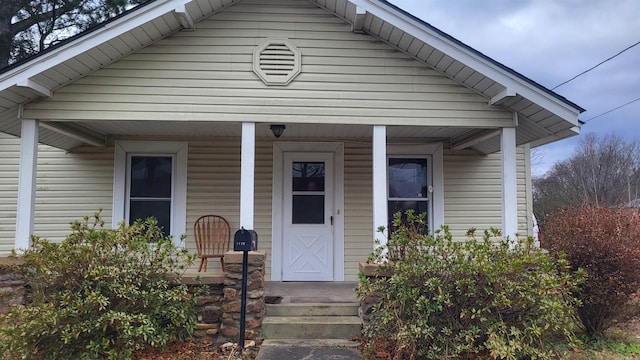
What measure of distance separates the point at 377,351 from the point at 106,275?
263 cm

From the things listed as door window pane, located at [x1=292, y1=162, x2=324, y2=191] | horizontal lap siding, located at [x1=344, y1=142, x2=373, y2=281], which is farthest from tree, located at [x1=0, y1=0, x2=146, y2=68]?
horizontal lap siding, located at [x1=344, y1=142, x2=373, y2=281]

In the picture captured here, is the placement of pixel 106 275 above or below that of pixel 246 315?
above

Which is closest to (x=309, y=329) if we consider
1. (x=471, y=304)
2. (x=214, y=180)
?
(x=471, y=304)

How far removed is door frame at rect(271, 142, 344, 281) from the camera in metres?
6.47

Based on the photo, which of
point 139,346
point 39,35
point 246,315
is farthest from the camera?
point 39,35

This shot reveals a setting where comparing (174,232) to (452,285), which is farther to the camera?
(174,232)

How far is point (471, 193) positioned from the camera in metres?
6.84

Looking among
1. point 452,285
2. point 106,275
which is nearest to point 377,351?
point 452,285

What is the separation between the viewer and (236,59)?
505 centimetres

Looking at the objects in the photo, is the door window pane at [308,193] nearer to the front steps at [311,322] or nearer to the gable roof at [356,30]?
the front steps at [311,322]

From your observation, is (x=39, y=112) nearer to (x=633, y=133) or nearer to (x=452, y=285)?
(x=452, y=285)

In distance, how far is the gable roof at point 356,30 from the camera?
4.55 m

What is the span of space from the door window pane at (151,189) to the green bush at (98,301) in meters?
2.23

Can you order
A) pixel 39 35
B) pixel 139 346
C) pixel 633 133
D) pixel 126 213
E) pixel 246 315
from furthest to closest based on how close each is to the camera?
pixel 633 133
pixel 39 35
pixel 126 213
pixel 246 315
pixel 139 346
